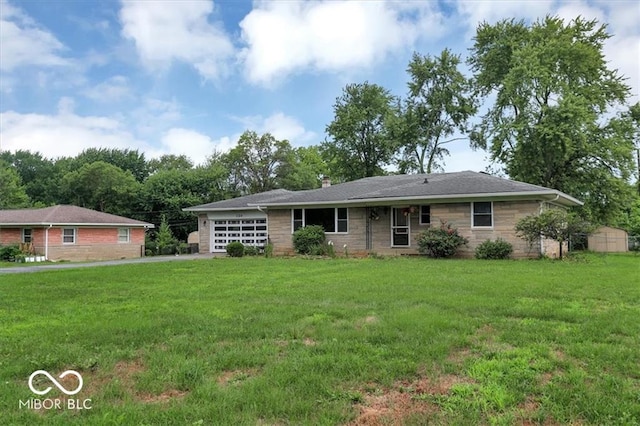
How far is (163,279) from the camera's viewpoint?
33.8ft

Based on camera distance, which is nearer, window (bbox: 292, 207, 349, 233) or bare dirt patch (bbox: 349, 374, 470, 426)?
bare dirt patch (bbox: 349, 374, 470, 426)

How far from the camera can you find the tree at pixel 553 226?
14227 mm

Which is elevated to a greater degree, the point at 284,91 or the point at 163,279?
the point at 284,91

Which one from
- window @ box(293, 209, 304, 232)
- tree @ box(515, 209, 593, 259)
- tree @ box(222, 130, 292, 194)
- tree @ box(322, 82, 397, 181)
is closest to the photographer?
tree @ box(515, 209, 593, 259)

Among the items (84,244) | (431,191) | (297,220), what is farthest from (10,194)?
(431,191)

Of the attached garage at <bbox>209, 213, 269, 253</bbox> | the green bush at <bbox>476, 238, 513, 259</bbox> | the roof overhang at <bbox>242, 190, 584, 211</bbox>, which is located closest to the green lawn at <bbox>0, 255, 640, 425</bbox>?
the green bush at <bbox>476, 238, 513, 259</bbox>

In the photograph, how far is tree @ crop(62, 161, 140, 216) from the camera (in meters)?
37.9

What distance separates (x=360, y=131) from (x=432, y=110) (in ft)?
21.3

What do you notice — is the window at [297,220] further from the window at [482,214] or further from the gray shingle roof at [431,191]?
the window at [482,214]

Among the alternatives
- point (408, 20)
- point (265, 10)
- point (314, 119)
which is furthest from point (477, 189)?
point (314, 119)

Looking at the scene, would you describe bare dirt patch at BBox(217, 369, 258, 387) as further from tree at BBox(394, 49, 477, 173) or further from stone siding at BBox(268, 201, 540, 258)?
tree at BBox(394, 49, 477, 173)

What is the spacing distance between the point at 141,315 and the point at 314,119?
109 ft

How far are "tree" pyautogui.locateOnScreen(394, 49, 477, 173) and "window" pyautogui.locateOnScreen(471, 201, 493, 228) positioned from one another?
64.5ft

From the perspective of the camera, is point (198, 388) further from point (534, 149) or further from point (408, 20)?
point (534, 149)
